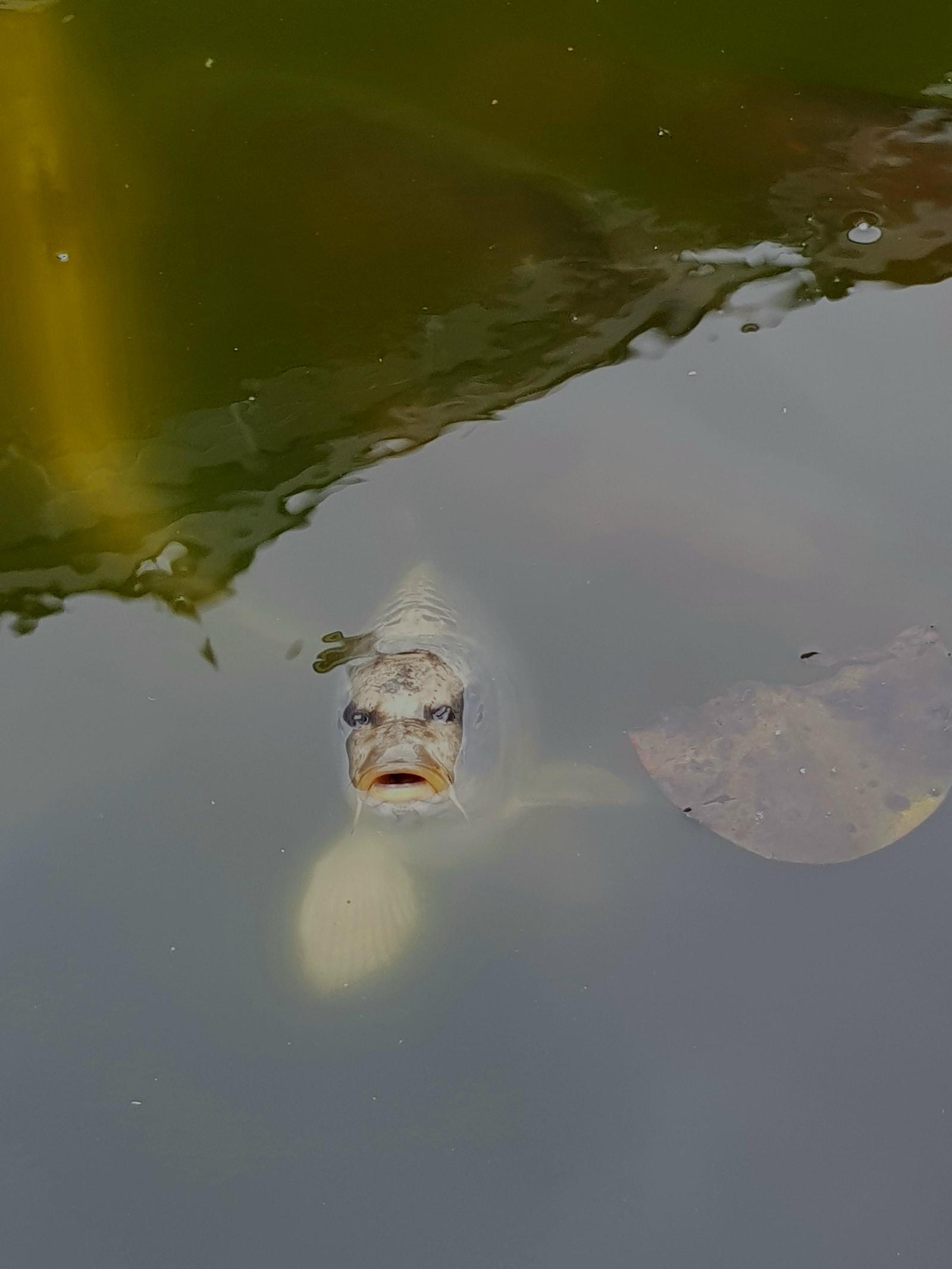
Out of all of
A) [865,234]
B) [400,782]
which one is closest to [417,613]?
[400,782]

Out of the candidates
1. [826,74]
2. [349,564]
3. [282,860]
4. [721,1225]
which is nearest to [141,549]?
[349,564]

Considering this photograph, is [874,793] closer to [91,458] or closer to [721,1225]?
[721,1225]

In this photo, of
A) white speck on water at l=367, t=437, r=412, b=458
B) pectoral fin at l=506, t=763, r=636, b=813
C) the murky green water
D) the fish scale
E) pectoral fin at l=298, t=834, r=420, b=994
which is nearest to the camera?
the murky green water

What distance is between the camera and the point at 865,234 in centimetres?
384

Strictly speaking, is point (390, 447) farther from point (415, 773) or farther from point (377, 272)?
point (415, 773)

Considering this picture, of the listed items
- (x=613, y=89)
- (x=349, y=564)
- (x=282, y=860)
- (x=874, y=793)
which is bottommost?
(x=282, y=860)

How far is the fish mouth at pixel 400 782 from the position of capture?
300 cm

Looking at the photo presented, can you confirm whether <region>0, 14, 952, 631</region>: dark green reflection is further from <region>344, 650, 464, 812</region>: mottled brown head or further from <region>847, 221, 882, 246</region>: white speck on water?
<region>344, 650, 464, 812</region>: mottled brown head

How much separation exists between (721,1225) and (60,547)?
2638 millimetres

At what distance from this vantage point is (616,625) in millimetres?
3420

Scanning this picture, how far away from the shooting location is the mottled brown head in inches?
119

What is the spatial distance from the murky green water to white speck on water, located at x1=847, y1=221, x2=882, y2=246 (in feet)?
0.08

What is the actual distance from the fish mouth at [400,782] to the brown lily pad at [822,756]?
57 centimetres

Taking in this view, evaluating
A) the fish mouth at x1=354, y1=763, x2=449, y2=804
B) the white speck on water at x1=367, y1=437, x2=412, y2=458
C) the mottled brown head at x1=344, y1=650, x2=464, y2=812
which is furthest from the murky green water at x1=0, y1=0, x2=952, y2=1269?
the fish mouth at x1=354, y1=763, x2=449, y2=804
